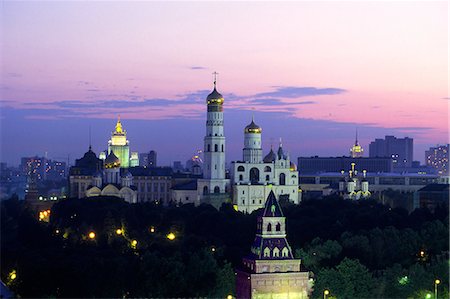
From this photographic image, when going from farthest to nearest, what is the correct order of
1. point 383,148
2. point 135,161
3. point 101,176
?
point 383,148
point 135,161
point 101,176

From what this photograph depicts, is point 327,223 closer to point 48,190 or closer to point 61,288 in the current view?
point 61,288

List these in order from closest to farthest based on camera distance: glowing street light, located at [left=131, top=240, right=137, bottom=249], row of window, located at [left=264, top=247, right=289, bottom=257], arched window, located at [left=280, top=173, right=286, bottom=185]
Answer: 1. row of window, located at [left=264, top=247, right=289, bottom=257]
2. glowing street light, located at [left=131, top=240, right=137, bottom=249]
3. arched window, located at [left=280, top=173, right=286, bottom=185]

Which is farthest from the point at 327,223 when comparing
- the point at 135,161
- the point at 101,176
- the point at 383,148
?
the point at 383,148

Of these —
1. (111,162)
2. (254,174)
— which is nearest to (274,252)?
(254,174)

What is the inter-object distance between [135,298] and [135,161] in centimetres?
8743

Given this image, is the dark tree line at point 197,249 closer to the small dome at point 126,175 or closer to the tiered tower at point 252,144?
the tiered tower at point 252,144

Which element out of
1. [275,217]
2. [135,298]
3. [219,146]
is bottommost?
[135,298]

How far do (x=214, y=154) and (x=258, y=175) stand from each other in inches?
160

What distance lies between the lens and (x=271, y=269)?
47656mm

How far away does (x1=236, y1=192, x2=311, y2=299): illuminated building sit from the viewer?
4719 centimetres

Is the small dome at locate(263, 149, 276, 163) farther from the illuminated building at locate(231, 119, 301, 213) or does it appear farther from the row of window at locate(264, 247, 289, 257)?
the row of window at locate(264, 247, 289, 257)

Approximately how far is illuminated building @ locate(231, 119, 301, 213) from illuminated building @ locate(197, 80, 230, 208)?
1.24 m

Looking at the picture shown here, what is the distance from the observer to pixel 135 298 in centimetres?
4634

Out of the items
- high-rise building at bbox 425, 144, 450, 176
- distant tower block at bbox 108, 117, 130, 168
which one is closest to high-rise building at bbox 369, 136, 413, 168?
high-rise building at bbox 425, 144, 450, 176
